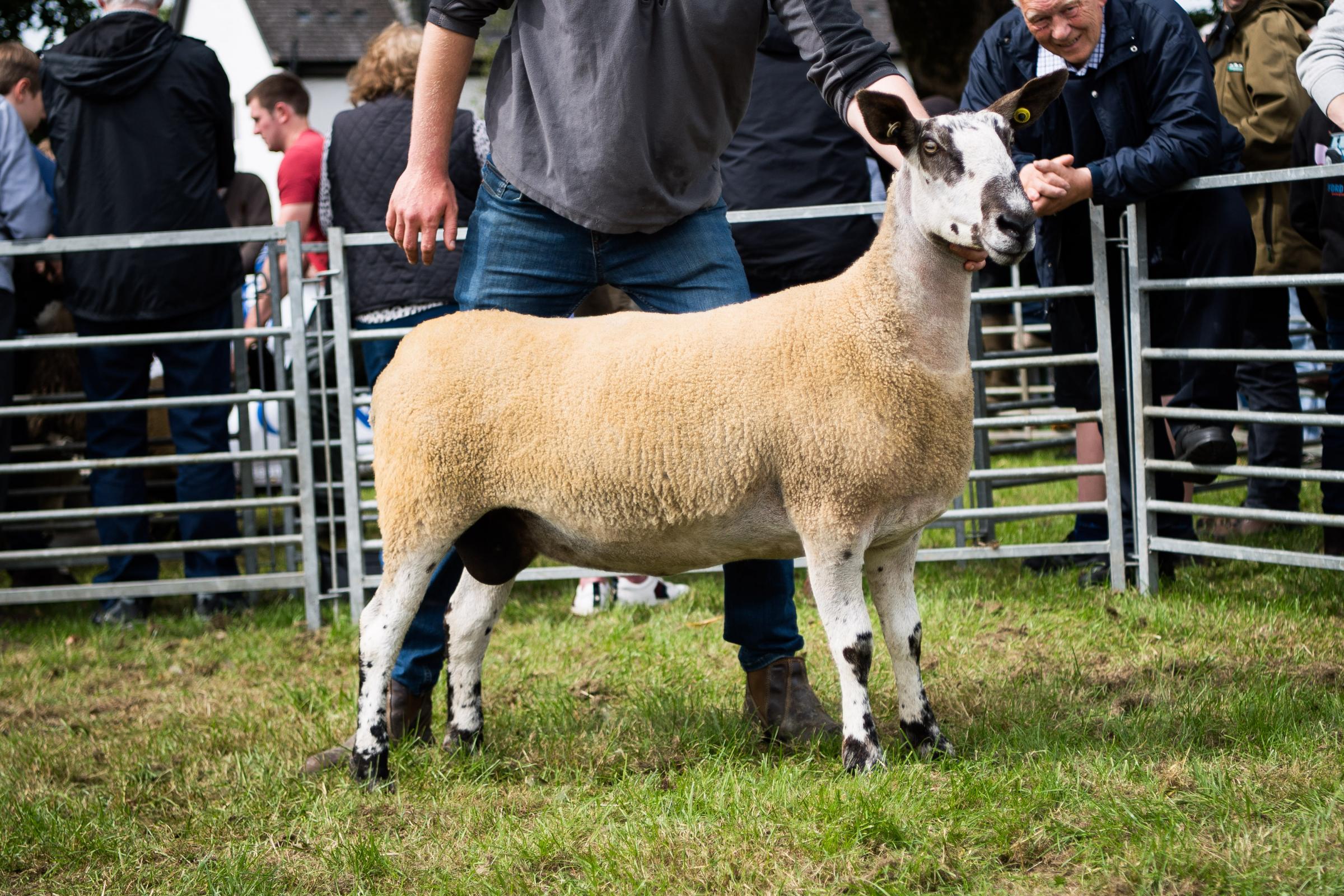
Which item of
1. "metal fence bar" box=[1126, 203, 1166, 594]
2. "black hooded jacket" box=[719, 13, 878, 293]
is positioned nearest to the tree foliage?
"black hooded jacket" box=[719, 13, 878, 293]

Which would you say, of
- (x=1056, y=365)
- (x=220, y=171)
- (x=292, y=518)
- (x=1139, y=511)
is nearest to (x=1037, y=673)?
(x=1139, y=511)

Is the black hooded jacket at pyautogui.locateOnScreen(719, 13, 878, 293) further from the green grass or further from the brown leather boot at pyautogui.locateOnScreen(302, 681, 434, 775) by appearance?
the brown leather boot at pyautogui.locateOnScreen(302, 681, 434, 775)

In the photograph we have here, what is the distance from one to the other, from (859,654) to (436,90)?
1798 mm

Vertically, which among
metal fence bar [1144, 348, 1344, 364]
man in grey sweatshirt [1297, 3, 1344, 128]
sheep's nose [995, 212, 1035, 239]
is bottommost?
metal fence bar [1144, 348, 1344, 364]

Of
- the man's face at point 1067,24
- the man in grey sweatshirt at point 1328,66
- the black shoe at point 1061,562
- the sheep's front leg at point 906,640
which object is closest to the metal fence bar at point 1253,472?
the black shoe at point 1061,562

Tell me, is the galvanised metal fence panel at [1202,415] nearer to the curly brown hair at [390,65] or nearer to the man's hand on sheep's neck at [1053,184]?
the man's hand on sheep's neck at [1053,184]

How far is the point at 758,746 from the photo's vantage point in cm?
344

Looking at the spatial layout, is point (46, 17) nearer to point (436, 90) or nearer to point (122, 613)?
point (122, 613)

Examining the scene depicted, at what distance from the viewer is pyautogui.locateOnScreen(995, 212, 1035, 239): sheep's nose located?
2797 millimetres

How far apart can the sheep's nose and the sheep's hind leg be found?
1.58m

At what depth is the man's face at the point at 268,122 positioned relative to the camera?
6965 mm

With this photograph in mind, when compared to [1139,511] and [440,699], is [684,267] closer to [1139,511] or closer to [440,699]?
[440,699]

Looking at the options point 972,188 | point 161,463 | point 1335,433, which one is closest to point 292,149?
point 161,463

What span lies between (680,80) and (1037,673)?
206 cm
